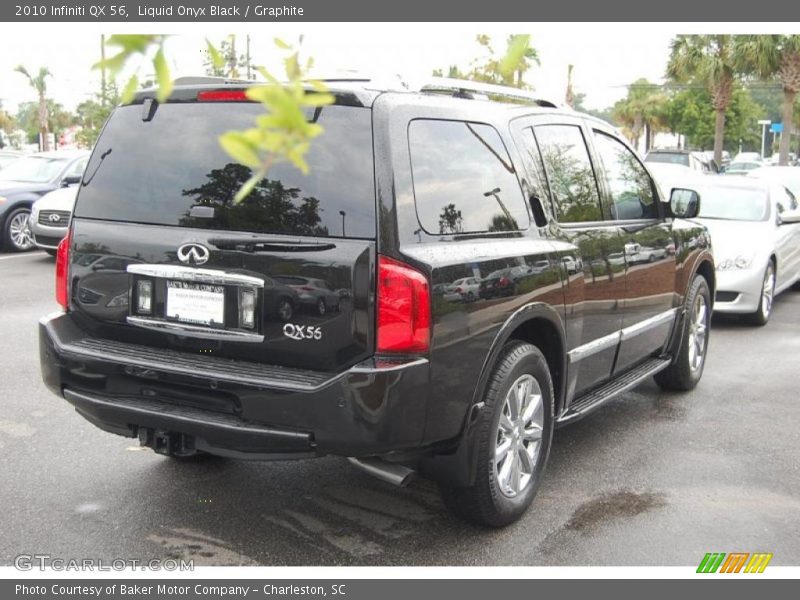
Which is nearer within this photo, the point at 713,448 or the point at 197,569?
the point at 197,569

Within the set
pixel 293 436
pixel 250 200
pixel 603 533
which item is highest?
pixel 250 200

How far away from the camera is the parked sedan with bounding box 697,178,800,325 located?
8.94 meters

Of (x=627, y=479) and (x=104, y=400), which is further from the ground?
(x=104, y=400)

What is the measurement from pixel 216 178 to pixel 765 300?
716 centimetres

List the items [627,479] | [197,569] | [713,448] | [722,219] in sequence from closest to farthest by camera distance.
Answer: [197,569] < [627,479] < [713,448] < [722,219]

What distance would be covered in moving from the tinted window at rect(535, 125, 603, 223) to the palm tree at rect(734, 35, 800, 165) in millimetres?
26200

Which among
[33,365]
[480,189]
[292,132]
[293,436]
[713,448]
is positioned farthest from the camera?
[33,365]

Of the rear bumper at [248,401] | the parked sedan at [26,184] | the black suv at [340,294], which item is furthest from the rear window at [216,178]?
the parked sedan at [26,184]

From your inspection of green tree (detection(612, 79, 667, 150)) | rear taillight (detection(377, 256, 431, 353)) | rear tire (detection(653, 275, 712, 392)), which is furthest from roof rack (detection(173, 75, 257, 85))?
green tree (detection(612, 79, 667, 150))

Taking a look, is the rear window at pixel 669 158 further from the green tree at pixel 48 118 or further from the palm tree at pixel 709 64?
the green tree at pixel 48 118

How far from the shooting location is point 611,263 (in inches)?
192

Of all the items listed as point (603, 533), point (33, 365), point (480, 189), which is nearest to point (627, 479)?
point (603, 533)

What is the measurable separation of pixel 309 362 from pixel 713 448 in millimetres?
2934

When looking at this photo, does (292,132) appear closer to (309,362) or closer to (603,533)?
(309,362)
